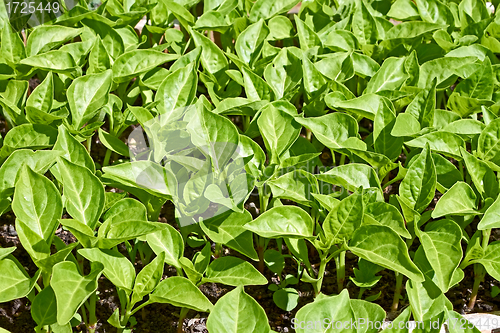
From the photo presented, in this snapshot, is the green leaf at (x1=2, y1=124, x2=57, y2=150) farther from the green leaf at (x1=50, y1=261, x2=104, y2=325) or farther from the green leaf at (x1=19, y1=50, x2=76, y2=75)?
the green leaf at (x1=50, y1=261, x2=104, y2=325)

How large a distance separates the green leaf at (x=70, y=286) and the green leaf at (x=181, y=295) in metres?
0.17

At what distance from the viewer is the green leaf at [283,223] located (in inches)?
56.0

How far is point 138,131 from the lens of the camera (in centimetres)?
238

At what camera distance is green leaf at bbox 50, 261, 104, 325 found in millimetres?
1221

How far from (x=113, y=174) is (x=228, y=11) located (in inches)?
42.8

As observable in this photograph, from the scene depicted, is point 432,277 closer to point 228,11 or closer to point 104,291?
point 104,291

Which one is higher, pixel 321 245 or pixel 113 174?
pixel 113 174

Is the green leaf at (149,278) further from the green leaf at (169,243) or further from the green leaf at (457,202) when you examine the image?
the green leaf at (457,202)

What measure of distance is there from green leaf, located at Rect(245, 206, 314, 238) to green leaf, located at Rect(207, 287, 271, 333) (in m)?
0.21

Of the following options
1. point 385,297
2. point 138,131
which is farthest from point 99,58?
point 385,297

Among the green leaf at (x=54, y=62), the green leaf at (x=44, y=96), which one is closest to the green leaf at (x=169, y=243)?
the green leaf at (x=44, y=96)

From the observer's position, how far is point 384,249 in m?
1.38

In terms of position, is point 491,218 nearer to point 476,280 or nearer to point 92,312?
point 476,280

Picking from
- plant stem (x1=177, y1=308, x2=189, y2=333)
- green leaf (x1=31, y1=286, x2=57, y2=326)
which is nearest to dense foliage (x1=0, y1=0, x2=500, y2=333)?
green leaf (x1=31, y1=286, x2=57, y2=326)
